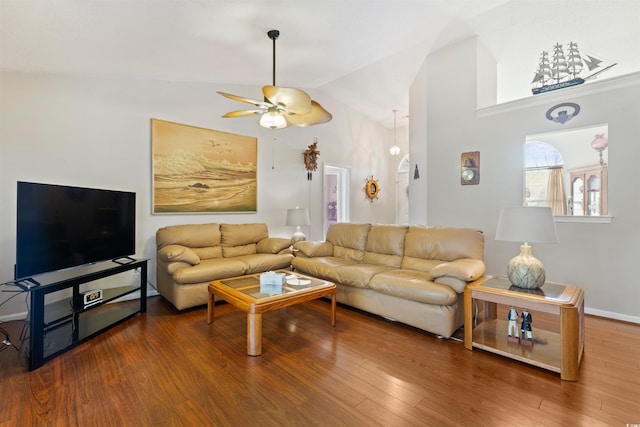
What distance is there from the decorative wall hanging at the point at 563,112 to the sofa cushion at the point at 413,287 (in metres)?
2.40

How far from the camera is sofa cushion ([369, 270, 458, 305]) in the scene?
99.6 inches

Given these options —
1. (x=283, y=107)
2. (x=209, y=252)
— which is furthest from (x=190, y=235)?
→ (x=283, y=107)

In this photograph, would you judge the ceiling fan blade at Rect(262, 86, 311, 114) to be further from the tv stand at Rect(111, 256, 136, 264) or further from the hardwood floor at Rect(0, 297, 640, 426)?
the tv stand at Rect(111, 256, 136, 264)

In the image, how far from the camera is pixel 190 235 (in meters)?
3.82

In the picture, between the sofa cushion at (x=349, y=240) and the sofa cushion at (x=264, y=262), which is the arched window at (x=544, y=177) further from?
the sofa cushion at (x=264, y=262)

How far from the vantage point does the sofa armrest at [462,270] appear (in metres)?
2.50

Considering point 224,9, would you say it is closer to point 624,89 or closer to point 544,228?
point 544,228

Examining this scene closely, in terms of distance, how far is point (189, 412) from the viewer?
64.9 inches

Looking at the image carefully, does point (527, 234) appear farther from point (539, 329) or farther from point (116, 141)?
point (116, 141)

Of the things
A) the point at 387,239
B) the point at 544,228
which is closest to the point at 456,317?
the point at 544,228

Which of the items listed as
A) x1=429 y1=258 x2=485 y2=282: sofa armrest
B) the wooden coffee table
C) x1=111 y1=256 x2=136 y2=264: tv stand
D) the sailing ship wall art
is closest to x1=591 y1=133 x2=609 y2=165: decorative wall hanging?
the sailing ship wall art

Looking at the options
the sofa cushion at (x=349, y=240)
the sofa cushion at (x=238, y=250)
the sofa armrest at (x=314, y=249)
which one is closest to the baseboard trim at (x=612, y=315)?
the sofa cushion at (x=349, y=240)

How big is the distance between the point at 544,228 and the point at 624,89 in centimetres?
214

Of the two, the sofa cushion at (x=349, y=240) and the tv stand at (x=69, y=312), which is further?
the sofa cushion at (x=349, y=240)
